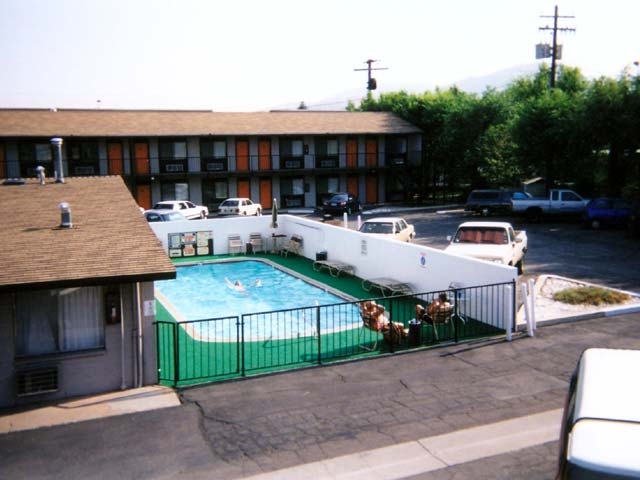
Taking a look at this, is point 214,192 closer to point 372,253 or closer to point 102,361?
point 372,253

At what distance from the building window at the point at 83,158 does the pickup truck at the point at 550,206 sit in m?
27.6

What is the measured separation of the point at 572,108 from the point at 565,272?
76.5 ft

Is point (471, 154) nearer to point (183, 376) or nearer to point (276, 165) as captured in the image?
point (276, 165)

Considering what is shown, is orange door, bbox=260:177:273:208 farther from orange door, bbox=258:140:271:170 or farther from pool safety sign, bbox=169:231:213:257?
pool safety sign, bbox=169:231:213:257

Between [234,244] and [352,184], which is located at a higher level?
[352,184]

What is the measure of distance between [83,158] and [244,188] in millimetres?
11514

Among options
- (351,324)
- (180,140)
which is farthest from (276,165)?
(351,324)

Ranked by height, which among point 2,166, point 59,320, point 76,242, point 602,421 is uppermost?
point 2,166

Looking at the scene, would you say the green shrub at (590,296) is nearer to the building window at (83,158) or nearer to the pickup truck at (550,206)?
the pickup truck at (550,206)

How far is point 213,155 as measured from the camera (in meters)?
48.7

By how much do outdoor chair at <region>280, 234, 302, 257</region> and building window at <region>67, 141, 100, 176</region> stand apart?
850 inches

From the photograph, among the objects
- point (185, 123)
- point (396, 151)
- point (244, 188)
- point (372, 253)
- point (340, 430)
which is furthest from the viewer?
point (396, 151)

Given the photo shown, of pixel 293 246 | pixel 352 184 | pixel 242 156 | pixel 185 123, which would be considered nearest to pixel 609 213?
pixel 293 246

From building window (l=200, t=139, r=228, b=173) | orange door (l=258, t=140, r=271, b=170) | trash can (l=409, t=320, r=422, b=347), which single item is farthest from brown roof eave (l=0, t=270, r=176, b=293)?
orange door (l=258, t=140, r=271, b=170)
